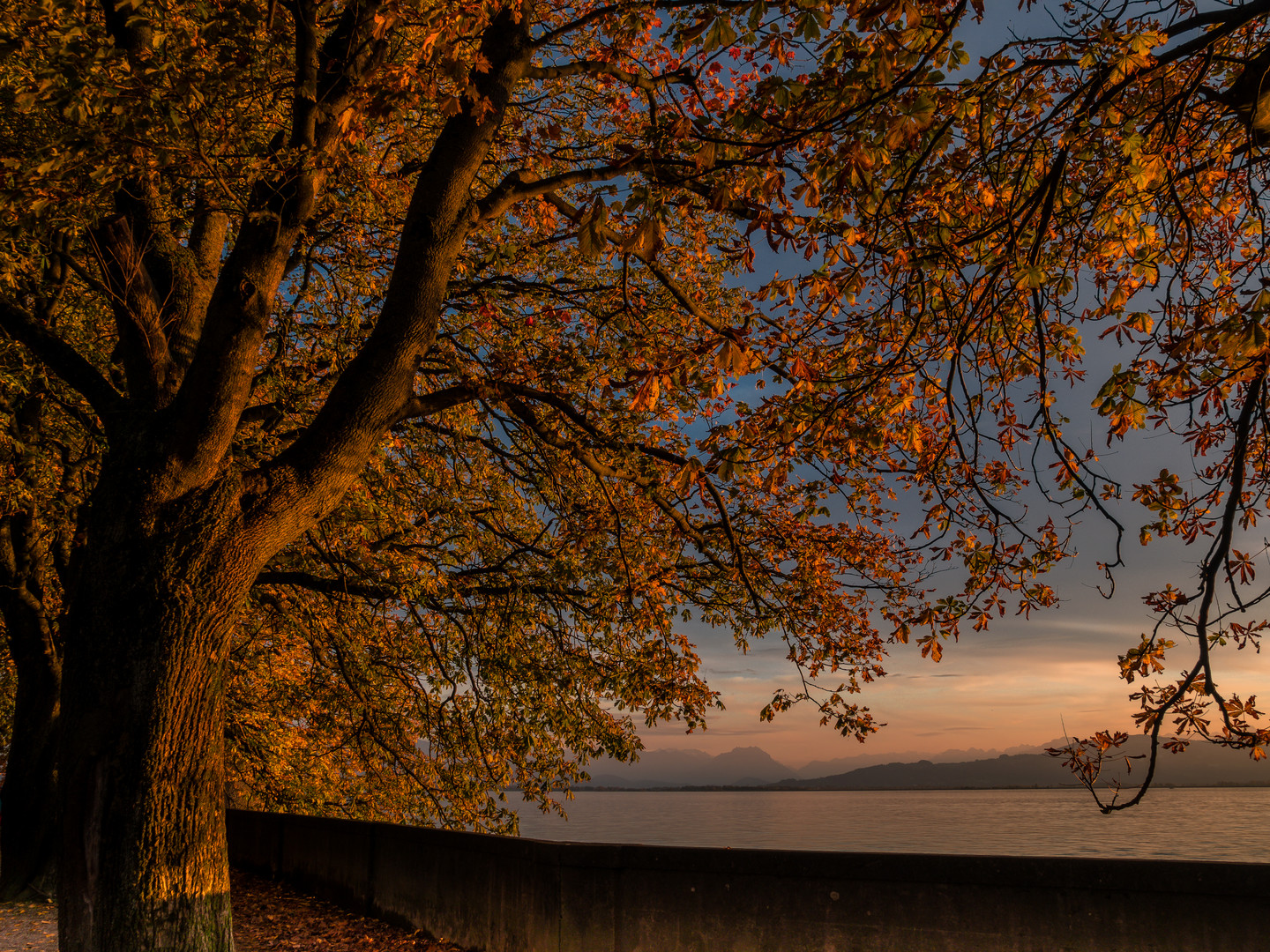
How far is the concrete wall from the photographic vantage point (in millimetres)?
4398

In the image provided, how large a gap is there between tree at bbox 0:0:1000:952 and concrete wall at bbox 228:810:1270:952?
5.49 feet

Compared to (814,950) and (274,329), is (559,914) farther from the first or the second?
(274,329)

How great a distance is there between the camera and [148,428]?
6137mm

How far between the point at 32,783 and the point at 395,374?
8.01 m

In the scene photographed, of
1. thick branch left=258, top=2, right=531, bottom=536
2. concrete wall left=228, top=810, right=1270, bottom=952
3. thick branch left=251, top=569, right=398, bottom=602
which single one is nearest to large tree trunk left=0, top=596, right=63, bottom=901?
thick branch left=251, top=569, right=398, bottom=602

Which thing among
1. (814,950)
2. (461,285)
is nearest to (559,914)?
(814,950)

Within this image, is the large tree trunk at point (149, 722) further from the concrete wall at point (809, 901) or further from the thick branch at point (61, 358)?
the concrete wall at point (809, 901)

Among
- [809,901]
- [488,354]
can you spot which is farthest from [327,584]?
[809,901]

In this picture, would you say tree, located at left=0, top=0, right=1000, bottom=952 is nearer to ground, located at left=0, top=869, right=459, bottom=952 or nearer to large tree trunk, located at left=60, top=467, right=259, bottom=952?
large tree trunk, located at left=60, top=467, right=259, bottom=952

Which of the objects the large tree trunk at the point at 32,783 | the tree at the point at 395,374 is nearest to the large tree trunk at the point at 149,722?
the tree at the point at 395,374

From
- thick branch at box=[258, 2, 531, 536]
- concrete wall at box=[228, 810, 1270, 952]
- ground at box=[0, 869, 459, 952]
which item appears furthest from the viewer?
ground at box=[0, 869, 459, 952]

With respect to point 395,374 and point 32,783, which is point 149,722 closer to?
point 395,374

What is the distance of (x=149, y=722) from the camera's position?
530cm

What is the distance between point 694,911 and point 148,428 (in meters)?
5.49
